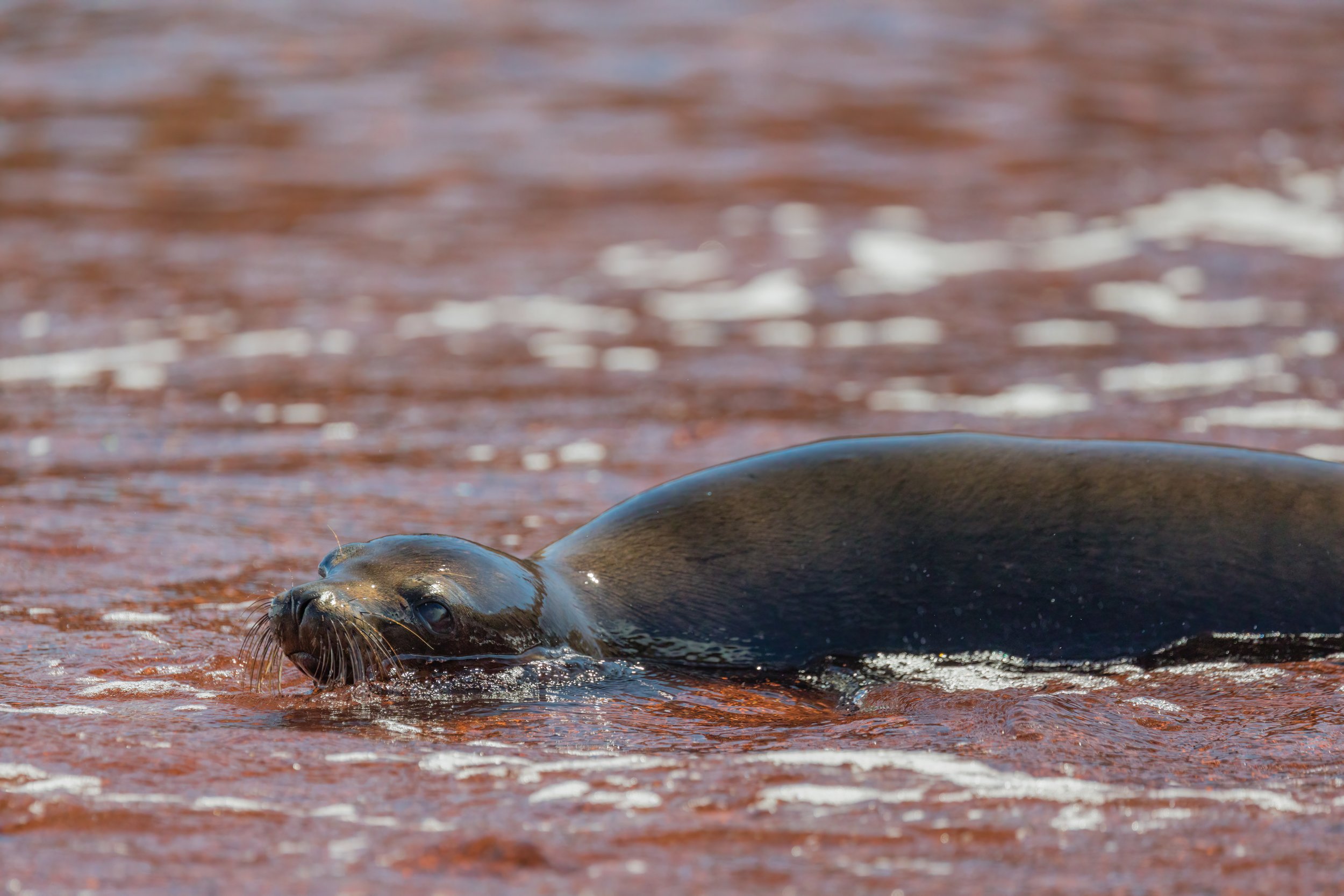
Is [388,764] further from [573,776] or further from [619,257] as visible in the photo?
[619,257]

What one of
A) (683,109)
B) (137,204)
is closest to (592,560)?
(137,204)

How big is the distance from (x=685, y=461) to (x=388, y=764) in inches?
119

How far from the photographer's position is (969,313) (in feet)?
28.5

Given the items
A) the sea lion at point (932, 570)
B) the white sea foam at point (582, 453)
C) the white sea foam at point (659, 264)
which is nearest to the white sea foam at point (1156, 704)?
the sea lion at point (932, 570)

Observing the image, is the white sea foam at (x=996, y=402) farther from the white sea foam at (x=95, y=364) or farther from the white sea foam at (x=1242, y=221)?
the white sea foam at (x=1242, y=221)

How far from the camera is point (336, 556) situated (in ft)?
13.4

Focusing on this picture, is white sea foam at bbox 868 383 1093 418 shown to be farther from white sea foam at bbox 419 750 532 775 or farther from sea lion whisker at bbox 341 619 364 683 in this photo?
white sea foam at bbox 419 750 532 775

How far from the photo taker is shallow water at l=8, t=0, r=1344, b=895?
2994 mm

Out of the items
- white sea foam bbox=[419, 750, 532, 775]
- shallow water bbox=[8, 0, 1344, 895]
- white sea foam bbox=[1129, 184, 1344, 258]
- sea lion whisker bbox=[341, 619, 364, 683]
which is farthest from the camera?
white sea foam bbox=[1129, 184, 1344, 258]

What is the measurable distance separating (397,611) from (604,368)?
3891mm

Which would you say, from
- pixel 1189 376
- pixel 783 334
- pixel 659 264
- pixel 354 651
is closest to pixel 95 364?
pixel 783 334

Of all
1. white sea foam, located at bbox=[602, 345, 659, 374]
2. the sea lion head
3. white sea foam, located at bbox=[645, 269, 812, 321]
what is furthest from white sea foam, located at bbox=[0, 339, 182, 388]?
the sea lion head

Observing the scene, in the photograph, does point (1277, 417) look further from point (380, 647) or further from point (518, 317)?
point (380, 647)

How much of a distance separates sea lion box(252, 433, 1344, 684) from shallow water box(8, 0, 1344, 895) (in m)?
0.13
